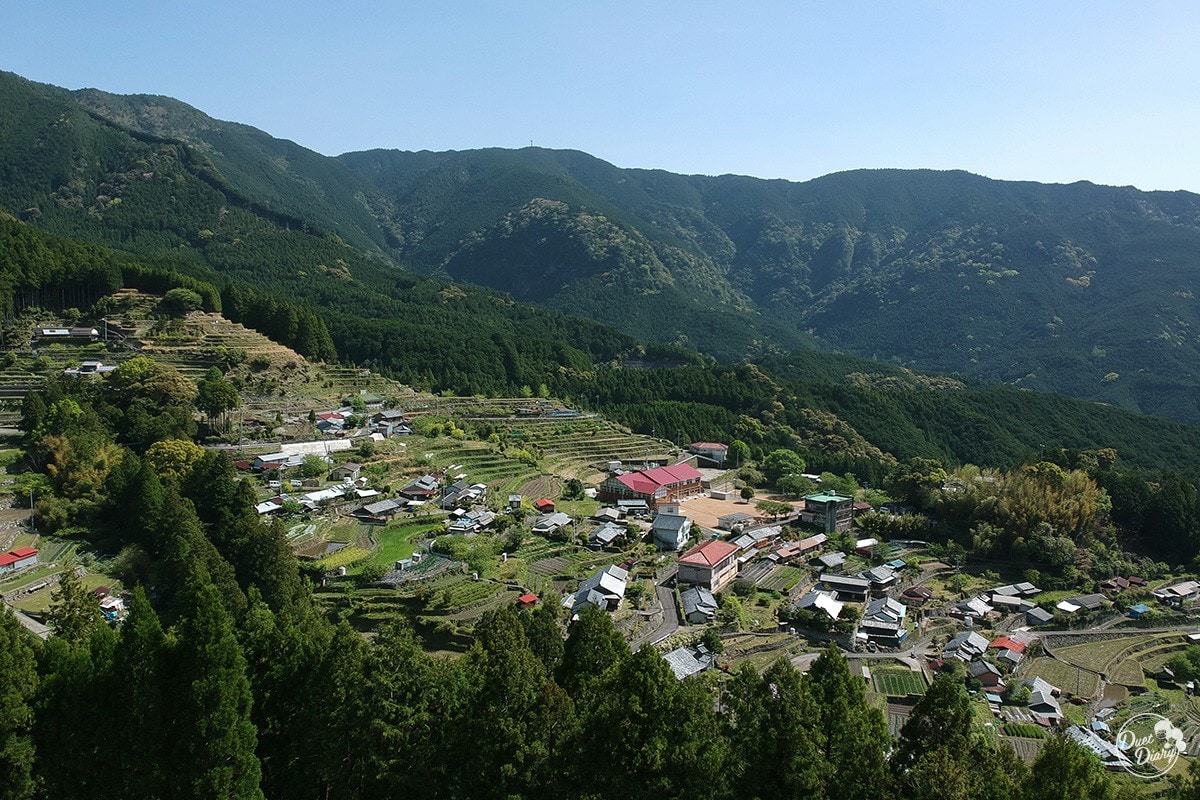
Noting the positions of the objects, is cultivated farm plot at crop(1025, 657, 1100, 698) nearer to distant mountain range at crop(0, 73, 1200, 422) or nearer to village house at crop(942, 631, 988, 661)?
village house at crop(942, 631, 988, 661)

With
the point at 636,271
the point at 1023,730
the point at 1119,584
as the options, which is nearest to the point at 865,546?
the point at 1119,584

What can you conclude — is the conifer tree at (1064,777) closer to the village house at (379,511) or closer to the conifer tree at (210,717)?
the conifer tree at (210,717)

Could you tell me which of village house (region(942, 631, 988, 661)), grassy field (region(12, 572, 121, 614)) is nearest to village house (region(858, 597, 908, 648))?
village house (region(942, 631, 988, 661))

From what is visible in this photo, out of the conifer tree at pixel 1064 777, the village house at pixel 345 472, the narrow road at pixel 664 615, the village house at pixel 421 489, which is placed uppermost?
the conifer tree at pixel 1064 777

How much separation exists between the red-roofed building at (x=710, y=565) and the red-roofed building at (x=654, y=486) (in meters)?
9.26

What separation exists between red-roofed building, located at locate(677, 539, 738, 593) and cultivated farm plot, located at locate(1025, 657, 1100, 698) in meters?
12.5

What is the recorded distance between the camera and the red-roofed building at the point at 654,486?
47.6 meters

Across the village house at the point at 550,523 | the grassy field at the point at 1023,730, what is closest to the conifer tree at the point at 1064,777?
the grassy field at the point at 1023,730

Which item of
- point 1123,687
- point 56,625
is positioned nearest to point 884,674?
point 1123,687

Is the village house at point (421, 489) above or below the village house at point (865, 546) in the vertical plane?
above

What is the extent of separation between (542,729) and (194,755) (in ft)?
18.9

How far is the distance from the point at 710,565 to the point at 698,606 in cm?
332

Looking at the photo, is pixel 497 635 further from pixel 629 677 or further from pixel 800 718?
pixel 800 718

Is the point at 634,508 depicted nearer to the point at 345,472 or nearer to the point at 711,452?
the point at 345,472
